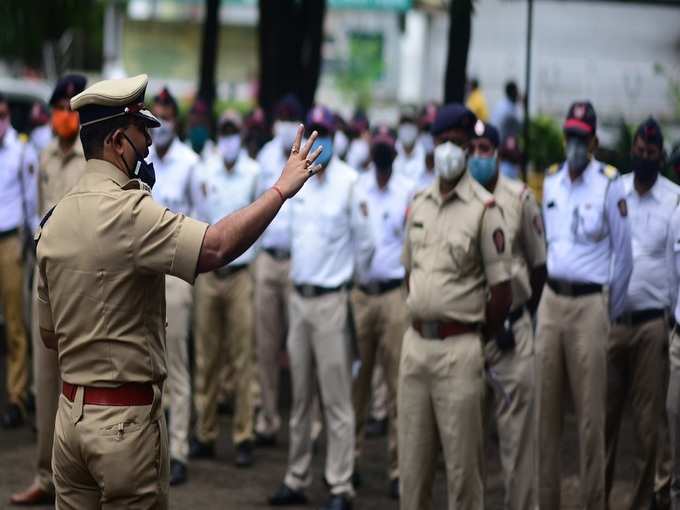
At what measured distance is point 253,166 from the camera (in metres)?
11.1

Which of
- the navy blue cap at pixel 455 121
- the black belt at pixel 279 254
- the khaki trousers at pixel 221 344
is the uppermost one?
the navy blue cap at pixel 455 121

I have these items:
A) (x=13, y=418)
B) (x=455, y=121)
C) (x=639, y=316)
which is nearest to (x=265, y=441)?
(x=13, y=418)

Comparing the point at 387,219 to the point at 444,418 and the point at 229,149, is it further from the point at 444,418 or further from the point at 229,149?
the point at 444,418

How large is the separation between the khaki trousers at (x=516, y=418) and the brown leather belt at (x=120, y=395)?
10.3 ft

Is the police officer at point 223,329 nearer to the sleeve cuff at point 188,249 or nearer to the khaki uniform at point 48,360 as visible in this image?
the khaki uniform at point 48,360

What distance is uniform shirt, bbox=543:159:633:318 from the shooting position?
27.5 feet

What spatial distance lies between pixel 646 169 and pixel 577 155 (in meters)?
0.63

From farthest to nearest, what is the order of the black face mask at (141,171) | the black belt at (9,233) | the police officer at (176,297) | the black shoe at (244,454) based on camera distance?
1. the black belt at (9,233)
2. the black shoe at (244,454)
3. the police officer at (176,297)
4. the black face mask at (141,171)

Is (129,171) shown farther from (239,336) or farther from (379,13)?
(379,13)

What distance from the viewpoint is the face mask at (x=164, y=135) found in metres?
10.2

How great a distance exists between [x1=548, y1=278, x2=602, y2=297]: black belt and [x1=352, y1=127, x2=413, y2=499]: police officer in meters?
1.67

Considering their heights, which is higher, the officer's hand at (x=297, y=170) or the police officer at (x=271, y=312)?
the officer's hand at (x=297, y=170)

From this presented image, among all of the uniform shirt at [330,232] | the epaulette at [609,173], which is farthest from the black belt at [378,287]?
the epaulette at [609,173]

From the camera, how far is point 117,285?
209 inches
